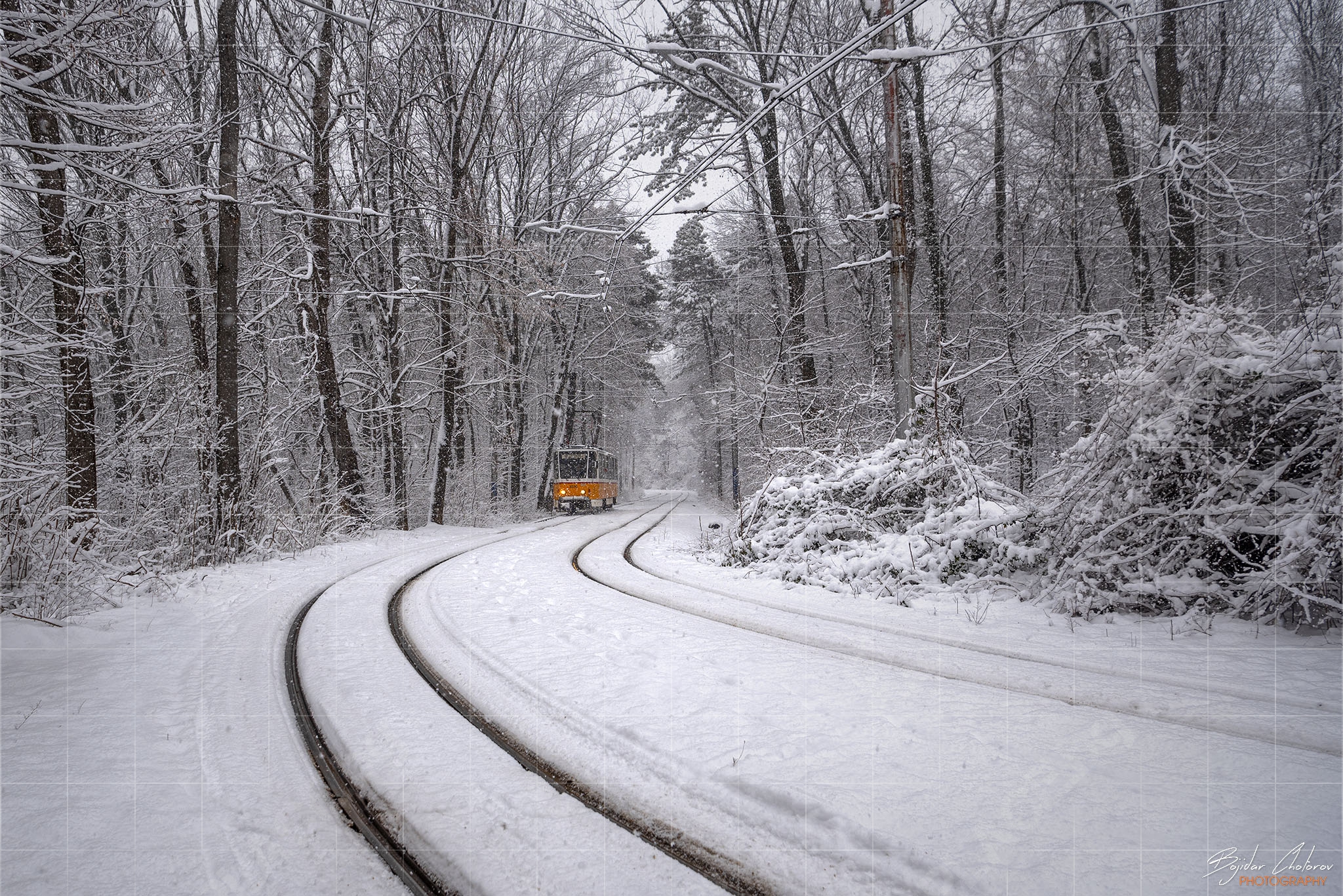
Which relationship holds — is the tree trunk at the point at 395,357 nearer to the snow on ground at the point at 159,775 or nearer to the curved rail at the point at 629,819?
the snow on ground at the point at 159,775

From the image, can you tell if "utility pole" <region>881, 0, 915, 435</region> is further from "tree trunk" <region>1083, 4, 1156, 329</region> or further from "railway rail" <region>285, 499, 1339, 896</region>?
"tree trunk" <region>1083, 4, 1156, 329</region>

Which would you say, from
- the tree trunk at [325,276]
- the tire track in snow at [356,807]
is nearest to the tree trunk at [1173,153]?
the tire track in snow at [356,807]

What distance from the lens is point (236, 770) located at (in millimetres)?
2248

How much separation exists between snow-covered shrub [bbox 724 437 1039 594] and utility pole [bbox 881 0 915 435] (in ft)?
4.21

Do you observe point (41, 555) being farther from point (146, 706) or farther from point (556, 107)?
point (556, 107)

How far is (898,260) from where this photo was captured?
8438 millimetres

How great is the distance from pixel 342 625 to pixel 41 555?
3173mm

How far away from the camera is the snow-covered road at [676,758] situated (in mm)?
1708

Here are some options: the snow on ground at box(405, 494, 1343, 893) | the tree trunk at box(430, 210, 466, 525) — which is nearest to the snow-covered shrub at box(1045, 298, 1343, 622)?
the snow on ground at box(405, 494, 1343, 893)

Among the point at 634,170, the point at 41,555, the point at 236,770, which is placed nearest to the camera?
the point at 236,770

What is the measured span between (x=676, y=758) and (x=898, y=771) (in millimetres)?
879

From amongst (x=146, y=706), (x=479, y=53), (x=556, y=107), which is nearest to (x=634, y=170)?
(x=479, y=53)

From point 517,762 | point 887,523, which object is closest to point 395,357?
point 887,523

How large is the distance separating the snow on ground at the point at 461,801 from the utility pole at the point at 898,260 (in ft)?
23.9
